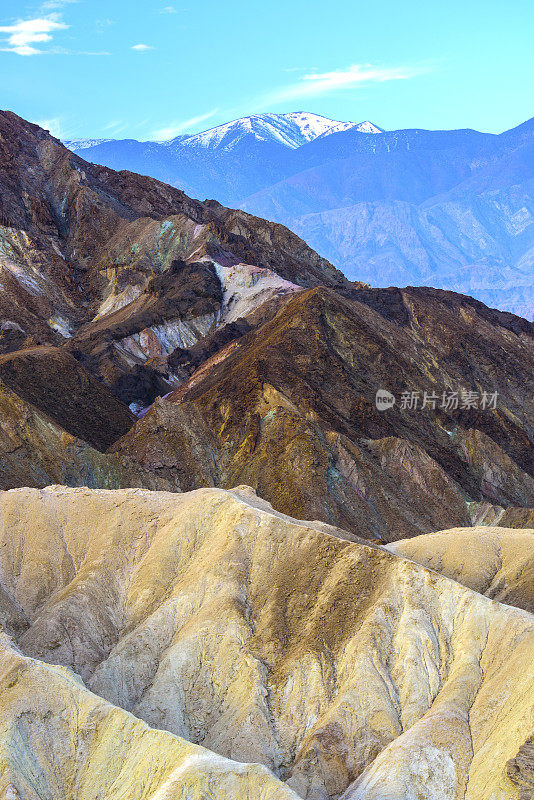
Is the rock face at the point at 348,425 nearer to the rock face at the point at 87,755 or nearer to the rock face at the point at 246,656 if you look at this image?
the rock face at the point at 246,656

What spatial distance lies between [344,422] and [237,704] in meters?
43.5

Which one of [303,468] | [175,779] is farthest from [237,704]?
[303,468]

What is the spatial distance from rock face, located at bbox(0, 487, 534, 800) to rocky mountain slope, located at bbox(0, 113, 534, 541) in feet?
66.1

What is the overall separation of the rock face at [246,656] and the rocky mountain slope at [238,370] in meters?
20.2

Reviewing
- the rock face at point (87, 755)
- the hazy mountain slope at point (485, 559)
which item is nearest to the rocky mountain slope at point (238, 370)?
the hazy mountain slope at point (485, 559)

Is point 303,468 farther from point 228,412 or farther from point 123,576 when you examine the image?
point 123,576

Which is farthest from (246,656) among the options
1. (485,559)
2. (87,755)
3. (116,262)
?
(116,262)

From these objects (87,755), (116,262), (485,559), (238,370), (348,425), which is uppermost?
(116,262)

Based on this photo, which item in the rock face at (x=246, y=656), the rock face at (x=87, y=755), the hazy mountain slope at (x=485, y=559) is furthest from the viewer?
the hazy mountain slope at (x=485, y=559)

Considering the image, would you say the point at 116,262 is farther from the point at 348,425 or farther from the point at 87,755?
the point at 87,755

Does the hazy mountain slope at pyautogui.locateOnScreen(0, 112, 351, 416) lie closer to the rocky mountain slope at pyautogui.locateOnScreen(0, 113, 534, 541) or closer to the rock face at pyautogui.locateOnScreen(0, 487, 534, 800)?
the rocky mountain slope at pyautogui.locateOnScreen(0, 113, 534, 541)

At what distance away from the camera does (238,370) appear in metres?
87.8

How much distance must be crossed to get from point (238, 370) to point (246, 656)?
4748 centimetres

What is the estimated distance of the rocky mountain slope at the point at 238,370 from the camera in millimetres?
73312
